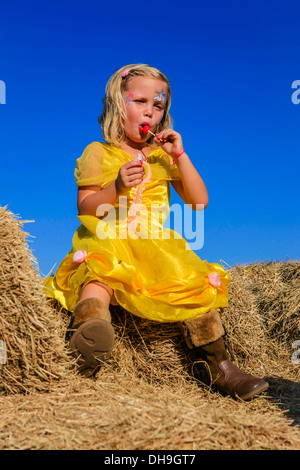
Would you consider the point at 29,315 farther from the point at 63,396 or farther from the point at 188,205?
the point at 188,205

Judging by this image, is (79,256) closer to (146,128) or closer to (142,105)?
(146,128)

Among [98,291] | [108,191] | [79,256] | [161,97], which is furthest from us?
[161,97]

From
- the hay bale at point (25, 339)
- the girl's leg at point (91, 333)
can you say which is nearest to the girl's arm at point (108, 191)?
the girl's leg at point (91, 333)

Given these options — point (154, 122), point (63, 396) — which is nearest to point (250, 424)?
point (63, 396)

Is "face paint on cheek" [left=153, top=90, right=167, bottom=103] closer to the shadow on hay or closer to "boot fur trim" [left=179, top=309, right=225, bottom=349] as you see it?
"boot fur trim" [left=179, top=309, right=225, bottom=349]

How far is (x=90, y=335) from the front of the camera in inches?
94.6

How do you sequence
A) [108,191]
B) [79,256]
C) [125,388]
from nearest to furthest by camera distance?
[125,388]
[79,256]
[108,191]

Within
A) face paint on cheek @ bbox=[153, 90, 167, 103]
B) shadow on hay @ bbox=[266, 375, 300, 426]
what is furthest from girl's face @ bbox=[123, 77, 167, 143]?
shadow on hay @ bbox=[266, 375, 300, 426]

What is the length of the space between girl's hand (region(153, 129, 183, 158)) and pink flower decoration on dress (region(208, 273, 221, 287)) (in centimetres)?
80

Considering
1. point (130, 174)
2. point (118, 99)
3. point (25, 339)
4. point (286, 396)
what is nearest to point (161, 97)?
point (118, 99)

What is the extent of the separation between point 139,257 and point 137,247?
0.06 meters

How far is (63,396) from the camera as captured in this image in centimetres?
222

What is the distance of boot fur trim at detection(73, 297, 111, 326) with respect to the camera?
8.19 feet

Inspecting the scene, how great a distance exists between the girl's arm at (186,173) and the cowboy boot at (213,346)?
2.52ft
